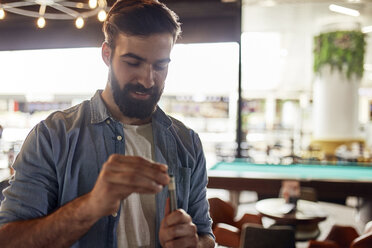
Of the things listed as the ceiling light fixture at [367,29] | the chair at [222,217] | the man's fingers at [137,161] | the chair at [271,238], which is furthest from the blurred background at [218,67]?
the chair at [271,238]

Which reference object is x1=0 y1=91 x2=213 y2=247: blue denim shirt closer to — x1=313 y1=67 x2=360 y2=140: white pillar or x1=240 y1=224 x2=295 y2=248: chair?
x1=240 y1=224 x2=295 y2=248: chair

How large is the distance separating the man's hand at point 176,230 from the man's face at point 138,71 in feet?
1.27

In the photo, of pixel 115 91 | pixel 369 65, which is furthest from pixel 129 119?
pixel 369 65

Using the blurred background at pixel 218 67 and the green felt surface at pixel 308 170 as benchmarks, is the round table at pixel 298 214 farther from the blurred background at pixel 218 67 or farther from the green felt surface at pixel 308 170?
the blurred background at pixel 218 67

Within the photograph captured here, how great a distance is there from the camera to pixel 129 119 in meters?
1.18

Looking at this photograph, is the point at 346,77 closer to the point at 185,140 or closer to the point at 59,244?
the point at 185,140

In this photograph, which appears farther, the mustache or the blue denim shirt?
the mustache

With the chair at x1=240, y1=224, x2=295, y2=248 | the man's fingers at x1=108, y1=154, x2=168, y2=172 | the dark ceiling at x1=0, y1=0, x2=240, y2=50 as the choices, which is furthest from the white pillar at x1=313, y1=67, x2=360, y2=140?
the man's fingers at x1=108, y1=154, x2=168, y2=172

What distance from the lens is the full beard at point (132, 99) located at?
108 centimetres

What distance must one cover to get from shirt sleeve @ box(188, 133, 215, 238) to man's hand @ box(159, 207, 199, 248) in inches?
12.9

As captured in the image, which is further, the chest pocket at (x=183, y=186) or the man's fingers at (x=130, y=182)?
the chest pocket at (x=183, y=186)

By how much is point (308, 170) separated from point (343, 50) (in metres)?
5.37

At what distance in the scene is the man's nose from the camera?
1.07m

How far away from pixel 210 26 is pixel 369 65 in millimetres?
10240
